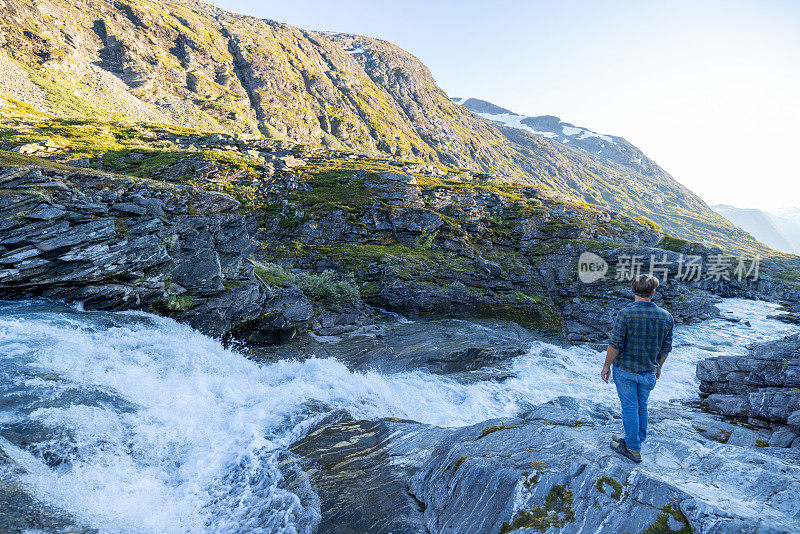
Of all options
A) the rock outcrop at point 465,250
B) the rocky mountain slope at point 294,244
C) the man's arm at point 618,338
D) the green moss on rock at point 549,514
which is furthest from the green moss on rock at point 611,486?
the rock outcrop at point 465,250

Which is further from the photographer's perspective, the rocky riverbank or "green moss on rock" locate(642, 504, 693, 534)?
the rocky riverbank

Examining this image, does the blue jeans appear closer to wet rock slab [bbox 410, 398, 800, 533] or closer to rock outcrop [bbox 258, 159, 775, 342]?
wet rock slab [bbox 410, 398, 800, 533]

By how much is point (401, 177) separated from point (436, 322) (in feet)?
116

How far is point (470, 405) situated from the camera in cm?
1827

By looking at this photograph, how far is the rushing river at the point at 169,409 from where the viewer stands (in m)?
8.05

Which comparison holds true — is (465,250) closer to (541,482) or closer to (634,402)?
(634,402)

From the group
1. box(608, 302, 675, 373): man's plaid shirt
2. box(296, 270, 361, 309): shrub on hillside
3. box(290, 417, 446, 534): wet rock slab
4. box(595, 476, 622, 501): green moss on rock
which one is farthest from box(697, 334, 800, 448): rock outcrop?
box(296, 270, 361, 309): shrub on hillside

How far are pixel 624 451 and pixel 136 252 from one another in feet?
75.2

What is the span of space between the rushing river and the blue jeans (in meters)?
7.99

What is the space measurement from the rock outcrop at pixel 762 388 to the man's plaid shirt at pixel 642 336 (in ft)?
29.2

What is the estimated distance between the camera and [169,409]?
11.7 meters

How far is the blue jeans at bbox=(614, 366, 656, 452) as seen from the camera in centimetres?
749

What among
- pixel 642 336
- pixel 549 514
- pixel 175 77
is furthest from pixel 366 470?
pixel 175 77

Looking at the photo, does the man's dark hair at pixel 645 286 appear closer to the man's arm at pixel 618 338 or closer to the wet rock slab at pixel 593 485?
the man's arm at pixel 618 338
